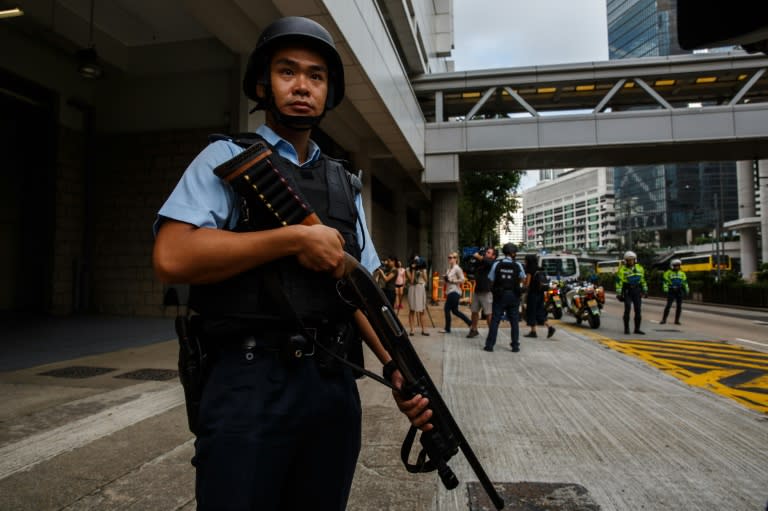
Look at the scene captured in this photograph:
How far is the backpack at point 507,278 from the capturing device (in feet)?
25.3

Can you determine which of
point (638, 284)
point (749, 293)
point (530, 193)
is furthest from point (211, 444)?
point (530, 193)

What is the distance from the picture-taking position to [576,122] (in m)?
16.0

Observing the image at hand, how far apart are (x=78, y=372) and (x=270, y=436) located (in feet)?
17.7

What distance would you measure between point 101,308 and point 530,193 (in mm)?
167643

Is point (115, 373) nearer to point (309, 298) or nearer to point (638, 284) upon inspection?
point (309, 298)

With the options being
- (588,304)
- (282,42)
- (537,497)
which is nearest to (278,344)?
(282,42)

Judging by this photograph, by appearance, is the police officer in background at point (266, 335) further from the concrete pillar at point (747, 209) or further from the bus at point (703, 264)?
the bus at point (703, 264)

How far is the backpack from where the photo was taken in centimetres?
772

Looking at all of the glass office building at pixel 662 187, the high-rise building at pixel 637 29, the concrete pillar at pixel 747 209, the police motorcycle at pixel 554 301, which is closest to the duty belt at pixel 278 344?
the police motorcycle at pixel 554 301

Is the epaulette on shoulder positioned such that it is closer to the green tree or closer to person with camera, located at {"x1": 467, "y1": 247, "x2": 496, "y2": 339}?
person with camera, located at {"x1": 467, "y1": 247, "x2": 496, "y2": 339}

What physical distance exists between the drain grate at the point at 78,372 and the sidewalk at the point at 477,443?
12 centimetres

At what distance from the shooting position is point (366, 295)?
126 cm

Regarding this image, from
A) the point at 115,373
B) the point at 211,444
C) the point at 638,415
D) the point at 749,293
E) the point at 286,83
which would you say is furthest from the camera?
the point at 749,293

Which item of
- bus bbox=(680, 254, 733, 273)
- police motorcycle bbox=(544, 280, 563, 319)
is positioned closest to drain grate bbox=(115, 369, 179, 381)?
police motorcycle bbox=(544, 280, 563, 319)
